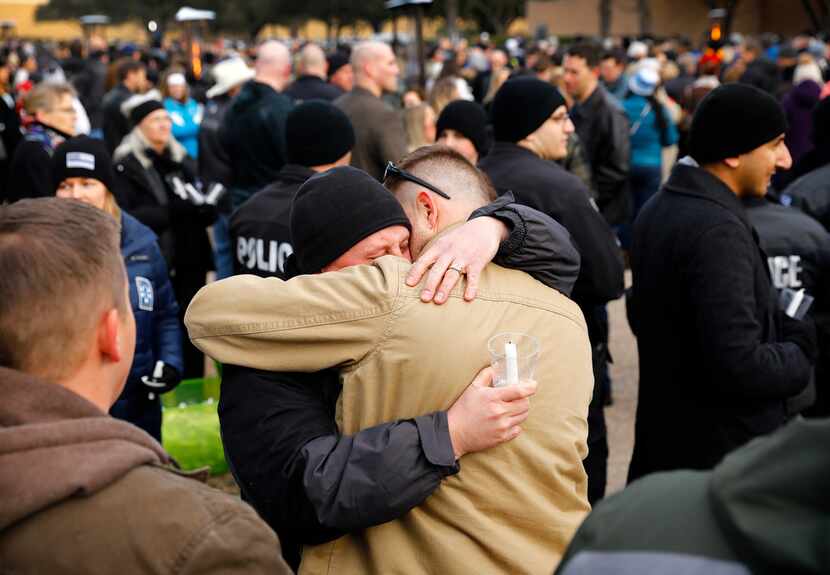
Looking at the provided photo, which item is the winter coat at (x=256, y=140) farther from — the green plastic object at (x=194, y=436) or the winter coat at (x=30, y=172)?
the green plastic object at (x=194, y=436)

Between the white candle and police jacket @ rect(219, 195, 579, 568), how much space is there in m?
0.16

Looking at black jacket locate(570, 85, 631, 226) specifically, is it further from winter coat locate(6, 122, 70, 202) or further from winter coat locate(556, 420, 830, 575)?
winter coat locate(556, 420, 830, 575)

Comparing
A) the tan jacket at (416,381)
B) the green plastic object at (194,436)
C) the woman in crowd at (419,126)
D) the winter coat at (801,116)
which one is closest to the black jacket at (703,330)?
the tan jacket at (416,381)

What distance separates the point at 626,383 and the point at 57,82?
4.32 m

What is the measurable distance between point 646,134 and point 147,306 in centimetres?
650

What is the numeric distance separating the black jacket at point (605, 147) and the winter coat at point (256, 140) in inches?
101

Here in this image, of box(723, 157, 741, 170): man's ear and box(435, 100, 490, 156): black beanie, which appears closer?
box(723, 157, 741, 170): man's ear

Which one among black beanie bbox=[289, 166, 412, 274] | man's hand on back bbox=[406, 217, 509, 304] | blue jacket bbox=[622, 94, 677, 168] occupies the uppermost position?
black beanie bbox=[289, 166, 412, 274]

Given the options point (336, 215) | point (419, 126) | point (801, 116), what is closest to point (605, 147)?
point (419, 126)

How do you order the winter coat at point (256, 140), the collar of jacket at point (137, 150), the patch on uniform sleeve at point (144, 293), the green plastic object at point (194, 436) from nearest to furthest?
the patch on uniform sleeve at point (144, 293) → the green plastic object at point (194, 436) → the collar of jacket at point (137, 150) → the winter coat at point (256, 140)

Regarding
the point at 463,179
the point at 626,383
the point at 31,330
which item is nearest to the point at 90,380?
the point at 31,330

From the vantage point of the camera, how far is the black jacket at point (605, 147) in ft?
25.7

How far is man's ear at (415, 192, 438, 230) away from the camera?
2.63m

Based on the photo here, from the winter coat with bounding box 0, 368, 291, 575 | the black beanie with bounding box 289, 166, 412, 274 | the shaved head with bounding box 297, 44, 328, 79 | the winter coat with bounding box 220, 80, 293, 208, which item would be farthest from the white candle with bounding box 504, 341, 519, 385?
the shaved head with bounding box 297, 44, 328, 79
